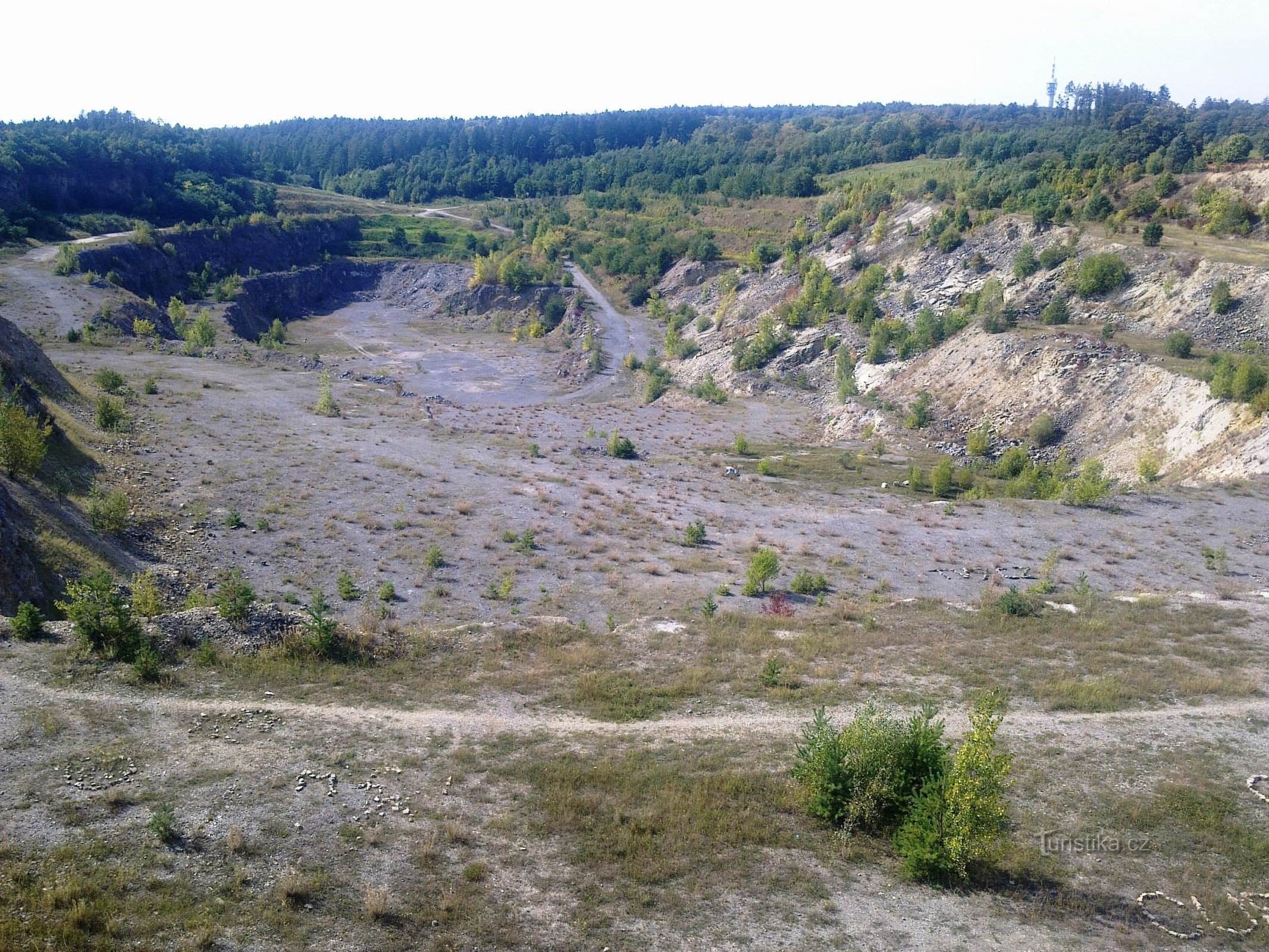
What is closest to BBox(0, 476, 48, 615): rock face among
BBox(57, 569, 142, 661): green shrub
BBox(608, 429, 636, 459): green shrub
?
BBox(57, 569, 142, 661): green shrub

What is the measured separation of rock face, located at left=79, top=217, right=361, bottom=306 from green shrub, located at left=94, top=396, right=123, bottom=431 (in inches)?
1830

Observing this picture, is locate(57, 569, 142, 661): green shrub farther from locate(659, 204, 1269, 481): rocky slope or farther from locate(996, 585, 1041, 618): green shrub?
locate(659, 204, 1269, 481): rocky slope

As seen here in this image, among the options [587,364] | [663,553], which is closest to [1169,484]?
[663,553]

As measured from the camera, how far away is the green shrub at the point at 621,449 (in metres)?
44.0

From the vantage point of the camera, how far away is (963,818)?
10367 mm

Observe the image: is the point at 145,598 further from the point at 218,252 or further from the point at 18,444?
the point at 218,252

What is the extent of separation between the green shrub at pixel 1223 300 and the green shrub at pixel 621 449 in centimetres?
3176

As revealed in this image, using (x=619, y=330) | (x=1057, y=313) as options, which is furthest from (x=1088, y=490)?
(x=619, y=330)

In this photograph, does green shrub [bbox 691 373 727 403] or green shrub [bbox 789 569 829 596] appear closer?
green shrub [bbox 789 569 829 596]

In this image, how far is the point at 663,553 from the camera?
27766mm

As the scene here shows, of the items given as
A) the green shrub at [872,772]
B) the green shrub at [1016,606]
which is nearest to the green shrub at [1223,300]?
the green shrub at [1016,606]

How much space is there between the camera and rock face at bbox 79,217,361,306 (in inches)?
2963

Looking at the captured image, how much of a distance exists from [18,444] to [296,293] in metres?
80.4

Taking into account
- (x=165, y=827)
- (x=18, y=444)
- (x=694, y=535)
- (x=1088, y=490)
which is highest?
(x=18, y=444)
